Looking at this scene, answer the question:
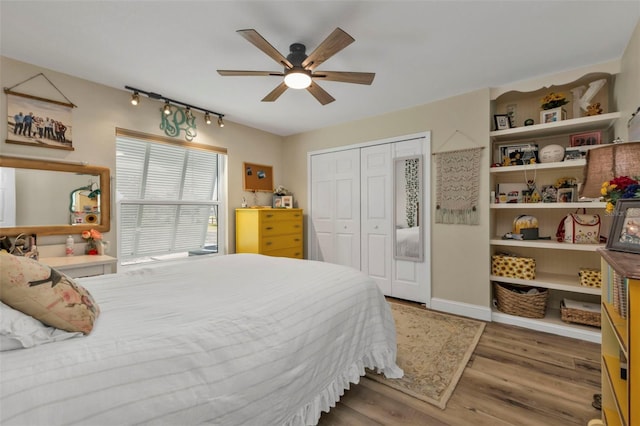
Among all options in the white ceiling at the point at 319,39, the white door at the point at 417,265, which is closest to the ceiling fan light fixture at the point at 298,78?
the white ceiling at the point at 319,39

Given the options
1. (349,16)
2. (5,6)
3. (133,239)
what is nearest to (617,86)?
(349,16)

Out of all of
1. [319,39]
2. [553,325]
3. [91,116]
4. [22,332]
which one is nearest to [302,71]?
[319,39]

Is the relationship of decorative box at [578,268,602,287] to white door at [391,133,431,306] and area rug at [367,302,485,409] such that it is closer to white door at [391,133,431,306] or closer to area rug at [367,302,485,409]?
area rug at [367,302,485,409]

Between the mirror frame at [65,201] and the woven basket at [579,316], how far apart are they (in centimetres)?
469

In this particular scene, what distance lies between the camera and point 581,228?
2.66m

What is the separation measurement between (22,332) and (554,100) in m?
4.11

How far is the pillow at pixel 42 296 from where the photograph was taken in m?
0.89

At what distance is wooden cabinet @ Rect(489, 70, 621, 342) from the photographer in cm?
262

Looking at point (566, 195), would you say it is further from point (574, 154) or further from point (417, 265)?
point (417, 265)

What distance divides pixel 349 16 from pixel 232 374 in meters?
2.17

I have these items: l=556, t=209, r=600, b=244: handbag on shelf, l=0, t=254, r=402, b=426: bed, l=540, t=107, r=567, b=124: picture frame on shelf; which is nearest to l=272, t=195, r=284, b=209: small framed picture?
l=0, t=254, r=402, b=426: bed

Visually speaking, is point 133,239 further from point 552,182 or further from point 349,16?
point 552,182

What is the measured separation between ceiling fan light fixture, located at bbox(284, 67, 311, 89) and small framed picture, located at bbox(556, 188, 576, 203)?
2771 mm

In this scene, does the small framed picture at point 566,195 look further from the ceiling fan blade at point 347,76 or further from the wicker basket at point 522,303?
the ceiling fan blade at point 347,76
